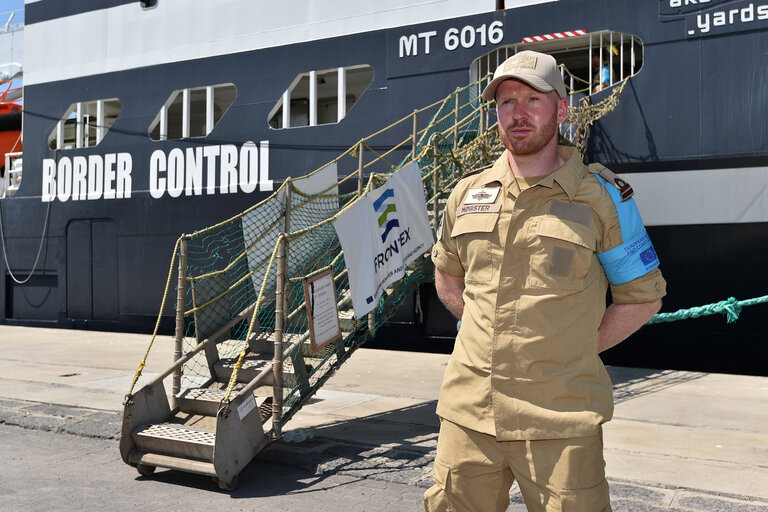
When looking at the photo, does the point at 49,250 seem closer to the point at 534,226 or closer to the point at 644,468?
the point at 644,468

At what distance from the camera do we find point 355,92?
13.5 meters

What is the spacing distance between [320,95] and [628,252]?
1211cm

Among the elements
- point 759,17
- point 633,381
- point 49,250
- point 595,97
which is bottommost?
point 633,381

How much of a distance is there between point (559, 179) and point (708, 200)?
7.47 m

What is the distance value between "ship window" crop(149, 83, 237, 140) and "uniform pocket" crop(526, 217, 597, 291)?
1072 centimetres

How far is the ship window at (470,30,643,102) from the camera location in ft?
31.5

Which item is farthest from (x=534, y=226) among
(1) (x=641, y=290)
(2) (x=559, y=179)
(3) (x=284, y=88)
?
(3) (x=284, y=88)

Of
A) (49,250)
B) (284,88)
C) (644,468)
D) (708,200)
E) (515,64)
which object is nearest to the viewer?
(515,64)

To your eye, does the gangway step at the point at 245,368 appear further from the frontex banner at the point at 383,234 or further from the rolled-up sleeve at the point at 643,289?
the rolled-up sleeve at the point at 643,289

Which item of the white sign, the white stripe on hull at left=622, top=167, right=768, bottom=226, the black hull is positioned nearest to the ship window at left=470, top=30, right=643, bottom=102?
the black hull

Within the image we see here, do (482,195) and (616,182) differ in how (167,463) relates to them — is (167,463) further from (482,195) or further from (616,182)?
(616,182)

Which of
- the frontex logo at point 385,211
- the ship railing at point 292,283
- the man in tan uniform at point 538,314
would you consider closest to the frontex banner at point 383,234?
the frontex logo at point 385,211

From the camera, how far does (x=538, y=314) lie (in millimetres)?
2307

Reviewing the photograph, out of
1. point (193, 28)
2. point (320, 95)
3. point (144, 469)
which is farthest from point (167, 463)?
point (320, 95)
